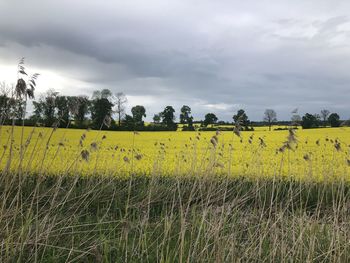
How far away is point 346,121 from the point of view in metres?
5.29

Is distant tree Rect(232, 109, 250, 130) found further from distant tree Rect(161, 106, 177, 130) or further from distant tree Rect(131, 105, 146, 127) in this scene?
distant tree Rect(161, 106, 177, 130)

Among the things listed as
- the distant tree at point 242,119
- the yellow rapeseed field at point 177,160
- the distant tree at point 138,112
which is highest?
the distant tree at point 138,112

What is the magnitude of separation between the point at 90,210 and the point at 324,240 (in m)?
3.64

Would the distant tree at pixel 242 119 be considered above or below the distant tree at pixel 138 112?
below

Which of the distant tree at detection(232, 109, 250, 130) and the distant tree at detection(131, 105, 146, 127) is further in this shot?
the distant tree at detection(131, 105, 146, 127)

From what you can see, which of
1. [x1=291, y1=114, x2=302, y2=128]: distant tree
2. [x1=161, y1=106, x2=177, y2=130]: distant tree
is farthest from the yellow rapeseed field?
[x1=161, y1=106, x2=177, y2=130]: distant tree

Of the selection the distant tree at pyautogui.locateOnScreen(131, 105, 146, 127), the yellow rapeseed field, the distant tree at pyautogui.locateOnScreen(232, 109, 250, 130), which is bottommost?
the yellow rapeseed field

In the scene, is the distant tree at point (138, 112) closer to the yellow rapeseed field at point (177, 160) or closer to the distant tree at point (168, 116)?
the yellow rapeseed field at point (177, 160)

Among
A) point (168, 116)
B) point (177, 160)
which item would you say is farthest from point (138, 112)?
point (168, 116)

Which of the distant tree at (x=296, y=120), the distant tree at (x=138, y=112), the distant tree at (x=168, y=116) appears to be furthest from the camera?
the distant tree at (x=168, y=116)

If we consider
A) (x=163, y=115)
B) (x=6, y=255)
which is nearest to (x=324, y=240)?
(x=6, y=255)

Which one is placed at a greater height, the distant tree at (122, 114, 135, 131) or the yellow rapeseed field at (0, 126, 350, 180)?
the distant tree at (122, 114, 135, 131)

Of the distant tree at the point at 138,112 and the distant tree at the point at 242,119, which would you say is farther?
the distant tree at the point at 138,112

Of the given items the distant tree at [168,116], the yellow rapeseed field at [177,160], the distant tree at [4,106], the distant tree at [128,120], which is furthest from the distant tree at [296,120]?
the distant tree at [168,116]
